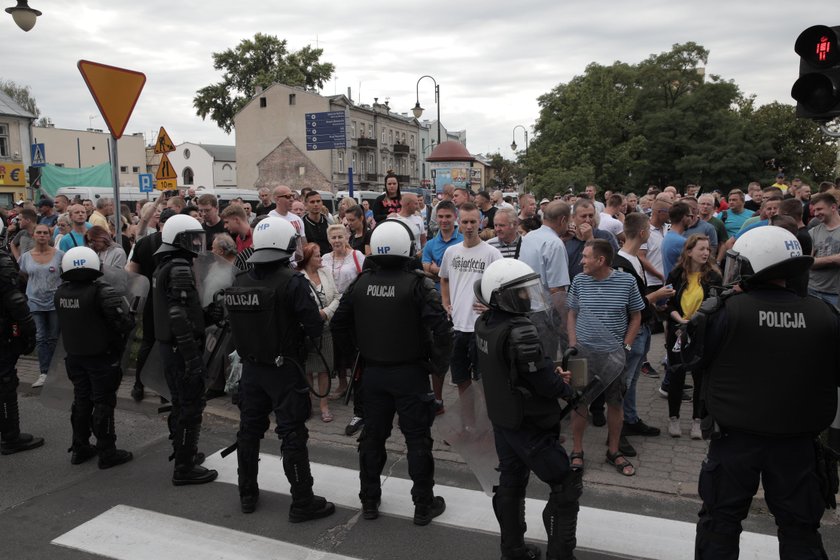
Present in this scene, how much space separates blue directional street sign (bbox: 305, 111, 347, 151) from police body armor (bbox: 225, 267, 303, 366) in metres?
22.2

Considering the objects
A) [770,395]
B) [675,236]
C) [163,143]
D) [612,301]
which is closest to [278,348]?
[612,301]

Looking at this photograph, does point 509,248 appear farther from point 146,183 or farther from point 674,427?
point 146,183

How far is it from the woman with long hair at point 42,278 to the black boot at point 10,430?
1809 millimetres

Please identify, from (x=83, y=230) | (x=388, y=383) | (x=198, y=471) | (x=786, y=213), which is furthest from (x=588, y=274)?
(x=83, y=230)

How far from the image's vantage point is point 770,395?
3.02m

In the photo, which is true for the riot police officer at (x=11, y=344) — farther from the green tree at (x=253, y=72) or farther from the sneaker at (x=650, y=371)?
the green tree at (x=253, y=72)

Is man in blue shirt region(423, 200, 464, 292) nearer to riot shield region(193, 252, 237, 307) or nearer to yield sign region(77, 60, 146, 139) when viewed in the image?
riot shield region(193, 252, 237, 307)

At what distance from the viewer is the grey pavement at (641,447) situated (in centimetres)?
484

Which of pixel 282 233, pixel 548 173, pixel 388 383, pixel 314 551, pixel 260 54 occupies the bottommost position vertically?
pixel 314 551

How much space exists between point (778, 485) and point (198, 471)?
4.11m

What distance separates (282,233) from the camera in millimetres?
4535

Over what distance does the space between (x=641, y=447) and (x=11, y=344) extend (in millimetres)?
5676

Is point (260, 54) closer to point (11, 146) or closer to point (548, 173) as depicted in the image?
point (11, 146)

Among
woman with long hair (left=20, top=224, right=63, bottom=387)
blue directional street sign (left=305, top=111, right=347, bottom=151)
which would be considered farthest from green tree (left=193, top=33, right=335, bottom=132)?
woman with long hair (left=20, top=224, right=63, bottom=387)
